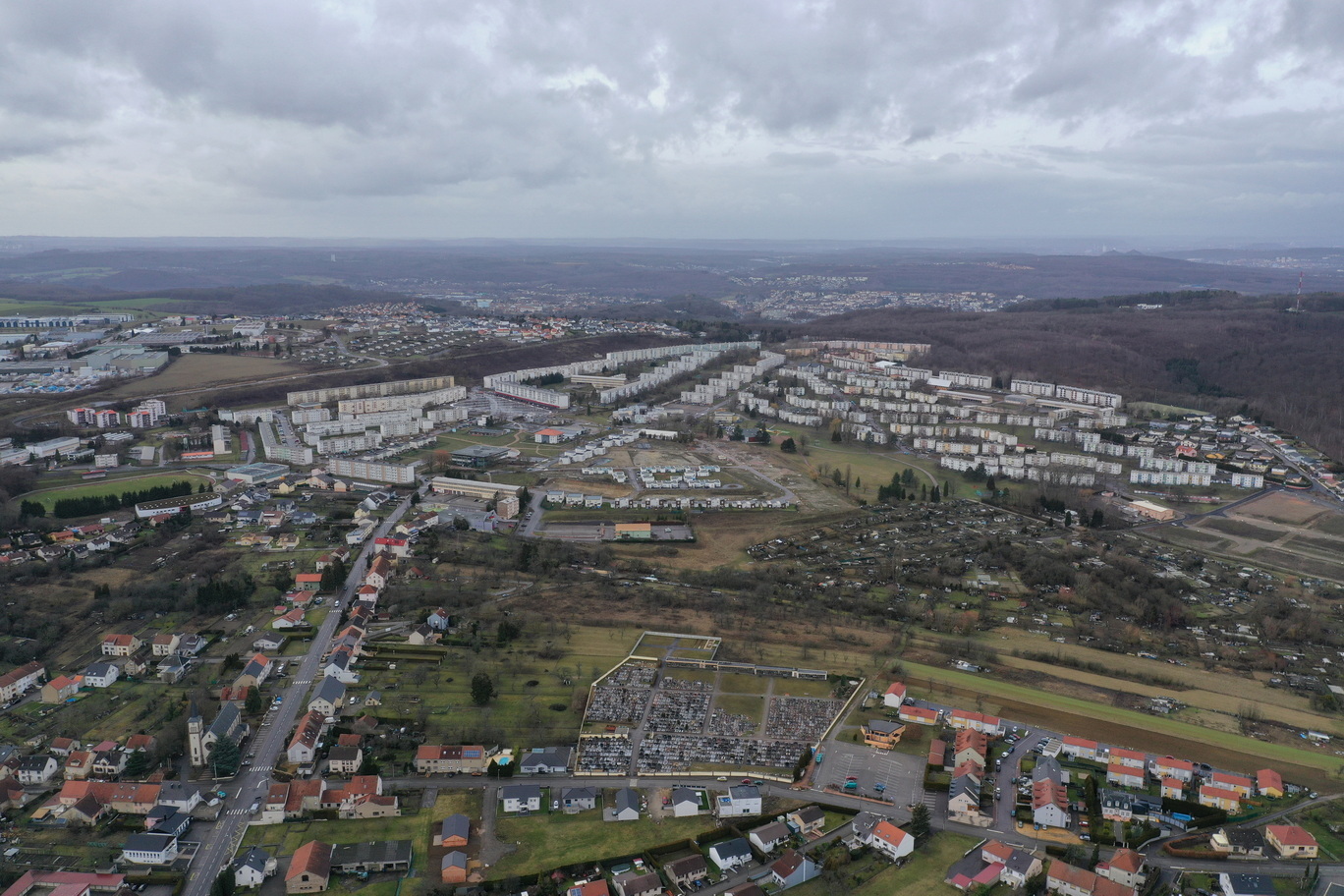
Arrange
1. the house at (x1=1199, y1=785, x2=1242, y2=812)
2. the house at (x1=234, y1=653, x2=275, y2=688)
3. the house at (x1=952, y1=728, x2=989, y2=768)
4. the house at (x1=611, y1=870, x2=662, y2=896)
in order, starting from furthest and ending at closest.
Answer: the house at (x1=234, y1=653, x2=275, y2=688) < the house at (x1=952, y1=728, x2=989, y2=768) < the house at (x1=1199, y1=785, x2=1242, y2=812) < the house at (x1=611, y1=870, x2=662, y2=896)

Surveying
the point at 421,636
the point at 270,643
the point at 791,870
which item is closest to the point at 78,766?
the point at 270,643

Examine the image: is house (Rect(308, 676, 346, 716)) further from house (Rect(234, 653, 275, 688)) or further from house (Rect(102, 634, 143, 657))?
house (Rect(102, 634, 143, 657))

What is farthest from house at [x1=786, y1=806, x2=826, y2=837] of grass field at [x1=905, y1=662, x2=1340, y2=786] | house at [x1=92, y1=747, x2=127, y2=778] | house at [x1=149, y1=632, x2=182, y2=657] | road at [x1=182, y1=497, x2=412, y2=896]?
house at [x1=149, y1=632, x2=182, y2=657]

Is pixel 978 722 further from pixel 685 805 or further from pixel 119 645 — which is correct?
pixel 119 645

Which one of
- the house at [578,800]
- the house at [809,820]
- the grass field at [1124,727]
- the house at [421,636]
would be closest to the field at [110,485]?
the house at [421,636]

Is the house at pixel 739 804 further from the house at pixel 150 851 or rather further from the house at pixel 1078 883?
the house at pixel 150 851
